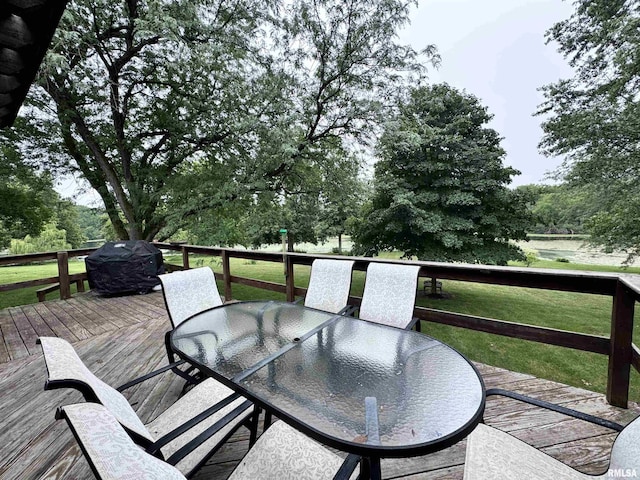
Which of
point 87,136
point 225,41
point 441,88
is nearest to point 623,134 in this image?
point 441,88

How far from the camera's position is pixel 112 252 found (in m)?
4.74

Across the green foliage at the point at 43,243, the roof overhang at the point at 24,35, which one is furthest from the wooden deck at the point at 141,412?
the green foliage at the point at 43,243

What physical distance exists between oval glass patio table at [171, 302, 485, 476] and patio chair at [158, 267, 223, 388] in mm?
332

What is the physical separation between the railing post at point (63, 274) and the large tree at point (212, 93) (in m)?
1.77

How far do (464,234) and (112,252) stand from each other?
767 cm

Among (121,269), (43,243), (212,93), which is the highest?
(212,93)

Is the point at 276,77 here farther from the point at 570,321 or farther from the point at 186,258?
the point at 570,321

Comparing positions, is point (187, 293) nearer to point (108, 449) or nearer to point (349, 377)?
point (349, 377)

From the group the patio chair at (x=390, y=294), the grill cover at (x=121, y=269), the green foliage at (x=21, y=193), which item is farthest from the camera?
the green foliage at (x=21, y=193)

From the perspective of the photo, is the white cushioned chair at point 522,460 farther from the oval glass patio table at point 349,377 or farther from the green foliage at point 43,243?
the green foliage at point 43,243

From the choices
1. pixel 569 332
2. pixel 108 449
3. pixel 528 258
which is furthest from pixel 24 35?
pixel 528 258

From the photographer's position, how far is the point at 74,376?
0.80 metres

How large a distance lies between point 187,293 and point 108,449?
1915 mm

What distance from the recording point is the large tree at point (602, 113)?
5750 millimetres
